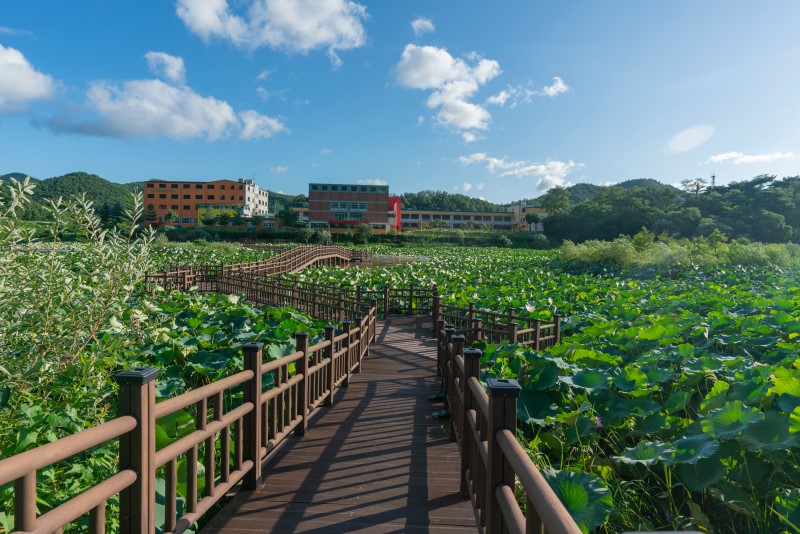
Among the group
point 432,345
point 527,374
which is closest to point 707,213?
point 432,345

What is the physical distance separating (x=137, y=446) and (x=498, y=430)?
1.46 m

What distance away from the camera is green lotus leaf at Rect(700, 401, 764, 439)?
2279mm

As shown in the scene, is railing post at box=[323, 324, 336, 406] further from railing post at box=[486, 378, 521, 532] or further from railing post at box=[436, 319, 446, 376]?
railing post at box=[486, 378, 521, 532]

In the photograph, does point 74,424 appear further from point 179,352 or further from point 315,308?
point 315,308

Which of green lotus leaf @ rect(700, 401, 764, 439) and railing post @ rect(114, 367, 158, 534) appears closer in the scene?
railing post @ rect(114, 367, 158, 534)

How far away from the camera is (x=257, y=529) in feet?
8.98

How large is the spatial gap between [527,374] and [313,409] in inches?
85.4

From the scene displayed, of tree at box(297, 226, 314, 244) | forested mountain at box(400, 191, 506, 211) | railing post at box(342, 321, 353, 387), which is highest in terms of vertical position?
forested mountain at box(400, 191, 506, 211)

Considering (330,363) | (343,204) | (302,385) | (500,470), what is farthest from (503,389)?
(343,204)

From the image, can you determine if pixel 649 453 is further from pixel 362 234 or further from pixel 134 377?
pixel 362 234

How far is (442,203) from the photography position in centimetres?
11481

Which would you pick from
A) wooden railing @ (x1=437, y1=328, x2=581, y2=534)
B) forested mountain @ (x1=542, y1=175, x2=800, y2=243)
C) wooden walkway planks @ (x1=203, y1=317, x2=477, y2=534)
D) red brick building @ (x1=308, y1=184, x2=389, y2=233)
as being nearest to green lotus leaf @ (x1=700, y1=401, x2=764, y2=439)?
wooden railing @ (x1=437, y1=328, x2=581, y2=534)

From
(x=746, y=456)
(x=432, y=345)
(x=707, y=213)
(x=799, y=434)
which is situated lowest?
(x=432, y=345)

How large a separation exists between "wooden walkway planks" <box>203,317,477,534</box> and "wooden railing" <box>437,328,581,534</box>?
341 millimetres
